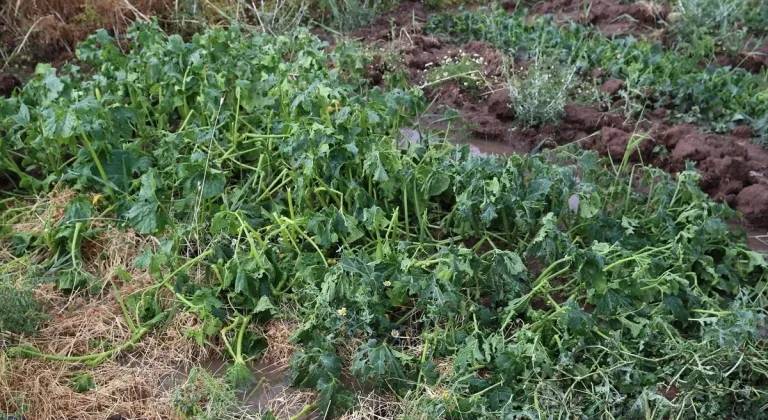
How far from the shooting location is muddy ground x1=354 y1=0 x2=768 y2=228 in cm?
429

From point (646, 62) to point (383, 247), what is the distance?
Result: 2956 mm

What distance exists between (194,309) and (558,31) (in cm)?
382

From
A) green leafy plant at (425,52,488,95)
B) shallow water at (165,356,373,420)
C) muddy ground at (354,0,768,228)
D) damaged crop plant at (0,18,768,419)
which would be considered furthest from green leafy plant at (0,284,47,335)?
green leafy plant at (425,52,488,95)

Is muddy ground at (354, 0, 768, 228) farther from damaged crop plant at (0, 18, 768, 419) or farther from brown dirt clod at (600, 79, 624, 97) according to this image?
damaged crop plant at (0, 18, 768, 419)

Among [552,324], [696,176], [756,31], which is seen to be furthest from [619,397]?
[756,31]

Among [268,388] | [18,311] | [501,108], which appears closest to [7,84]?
[18,311]

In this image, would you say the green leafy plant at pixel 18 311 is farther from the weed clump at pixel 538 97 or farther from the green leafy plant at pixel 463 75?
the weed clump at pixel 538 97

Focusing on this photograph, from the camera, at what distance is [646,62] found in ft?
17.8

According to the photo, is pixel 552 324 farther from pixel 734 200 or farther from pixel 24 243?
pixel 24 243

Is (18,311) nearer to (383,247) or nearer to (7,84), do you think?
(383,247)

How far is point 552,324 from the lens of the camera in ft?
10.3

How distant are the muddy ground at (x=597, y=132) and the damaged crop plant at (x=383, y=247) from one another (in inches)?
14.4

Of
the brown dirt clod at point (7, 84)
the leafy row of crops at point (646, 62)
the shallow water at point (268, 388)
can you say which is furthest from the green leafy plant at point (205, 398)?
the leafy row of crops at point (646, 62)

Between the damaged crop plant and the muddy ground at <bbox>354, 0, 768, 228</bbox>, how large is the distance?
14.4 inches
